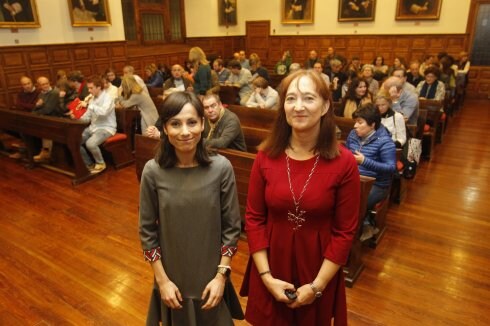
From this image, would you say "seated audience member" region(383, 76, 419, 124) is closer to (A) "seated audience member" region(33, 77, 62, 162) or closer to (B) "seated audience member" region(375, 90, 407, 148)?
(B) "seated audience member" region(375, 90, 407, 148)

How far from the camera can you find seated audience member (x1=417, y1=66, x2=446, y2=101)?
6789 mm

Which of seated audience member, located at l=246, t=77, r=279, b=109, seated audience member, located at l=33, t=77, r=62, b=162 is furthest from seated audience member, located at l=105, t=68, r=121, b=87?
seated audience member, located at l=246, t=77, r=279, b=109

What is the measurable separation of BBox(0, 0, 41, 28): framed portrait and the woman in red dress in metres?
8.90

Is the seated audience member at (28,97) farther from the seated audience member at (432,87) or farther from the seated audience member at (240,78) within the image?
the seated audience member at (432,87)

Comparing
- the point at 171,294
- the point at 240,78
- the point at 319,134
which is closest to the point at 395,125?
the point at 319,134

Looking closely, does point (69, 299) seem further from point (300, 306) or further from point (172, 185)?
point (300, 306)

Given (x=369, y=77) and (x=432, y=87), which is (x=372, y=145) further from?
(x=432, y=87)

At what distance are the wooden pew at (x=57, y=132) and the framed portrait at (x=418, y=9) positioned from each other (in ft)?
37.3

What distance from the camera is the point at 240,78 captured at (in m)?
8.23

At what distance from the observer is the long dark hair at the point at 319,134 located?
1503 millimetres

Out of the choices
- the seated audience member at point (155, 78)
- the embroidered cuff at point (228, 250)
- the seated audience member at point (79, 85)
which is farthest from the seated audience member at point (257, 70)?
the embroidered cuff at point (228, 250)

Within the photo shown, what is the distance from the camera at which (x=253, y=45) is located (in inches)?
617

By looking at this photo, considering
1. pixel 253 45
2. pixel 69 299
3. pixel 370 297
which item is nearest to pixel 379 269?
pixel 370 297

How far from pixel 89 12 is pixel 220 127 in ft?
25.2
